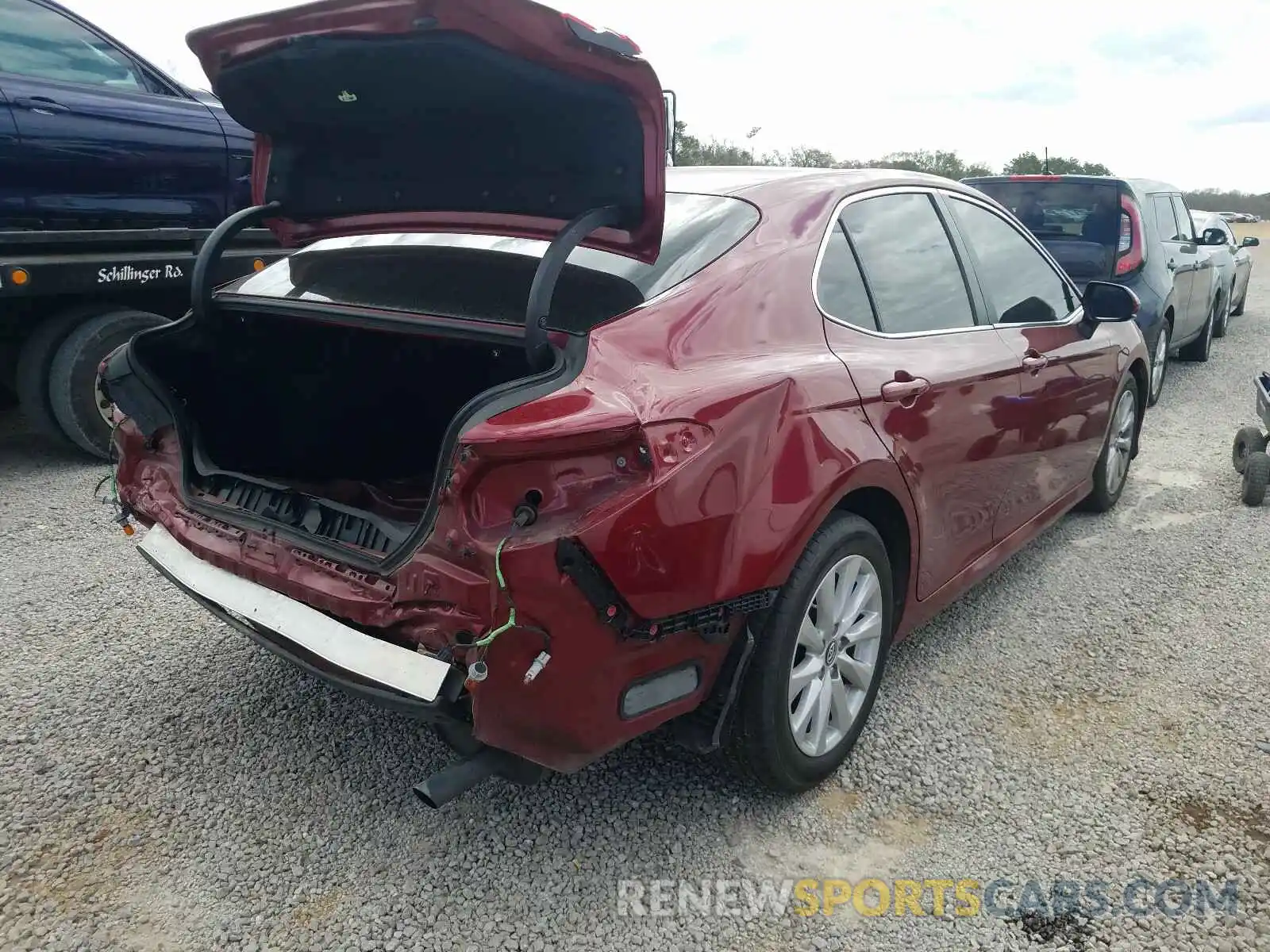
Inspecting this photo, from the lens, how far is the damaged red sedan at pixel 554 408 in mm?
2020

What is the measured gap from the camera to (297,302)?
2.79 metres

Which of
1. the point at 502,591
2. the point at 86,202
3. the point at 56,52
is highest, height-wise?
the point at 56,52

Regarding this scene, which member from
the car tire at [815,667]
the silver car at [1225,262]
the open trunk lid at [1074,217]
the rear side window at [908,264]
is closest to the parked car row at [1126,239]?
the open trunk lid at [1074,217]

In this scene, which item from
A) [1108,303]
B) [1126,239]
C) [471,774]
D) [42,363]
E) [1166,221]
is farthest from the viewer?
[1166,221]

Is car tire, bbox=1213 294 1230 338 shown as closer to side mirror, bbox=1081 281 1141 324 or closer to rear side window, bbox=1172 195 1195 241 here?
rear side window, bbox=1172 195 1195 241

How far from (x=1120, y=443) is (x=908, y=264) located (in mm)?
2560

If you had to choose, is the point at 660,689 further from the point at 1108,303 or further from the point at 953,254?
the point at 1108,303

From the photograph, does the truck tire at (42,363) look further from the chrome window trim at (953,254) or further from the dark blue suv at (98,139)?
the chrome window trim at (953,254)

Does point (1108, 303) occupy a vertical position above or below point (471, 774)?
above

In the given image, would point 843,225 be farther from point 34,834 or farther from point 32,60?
point 32,60

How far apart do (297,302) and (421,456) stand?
27.3 inches

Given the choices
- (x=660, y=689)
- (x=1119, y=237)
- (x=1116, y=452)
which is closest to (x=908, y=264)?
(x=660, y=689)

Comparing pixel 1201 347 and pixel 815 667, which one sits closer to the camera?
pixel 815 667

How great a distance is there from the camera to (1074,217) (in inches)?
300
